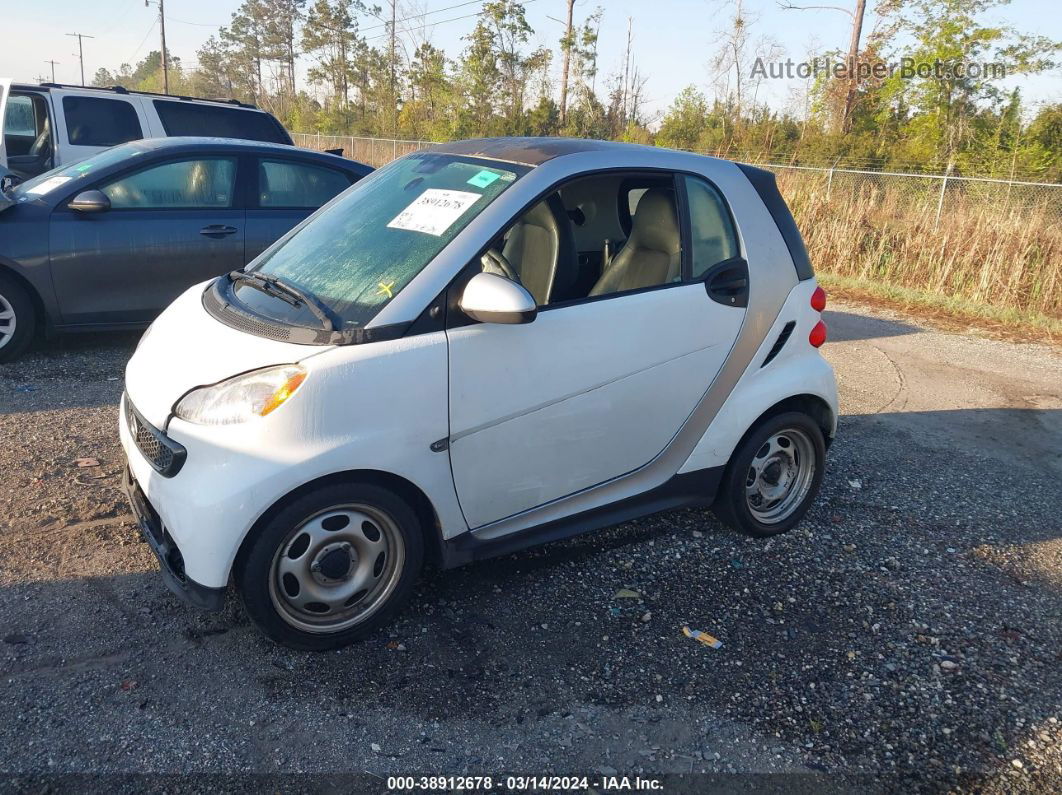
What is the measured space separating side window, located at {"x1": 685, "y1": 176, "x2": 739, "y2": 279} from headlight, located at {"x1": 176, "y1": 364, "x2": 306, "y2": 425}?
181 centimetres

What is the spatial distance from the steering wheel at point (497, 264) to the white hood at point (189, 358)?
723 millimetres

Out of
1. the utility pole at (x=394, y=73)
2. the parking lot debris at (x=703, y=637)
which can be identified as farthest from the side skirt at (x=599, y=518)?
the utility pole at (x=394, y=73)

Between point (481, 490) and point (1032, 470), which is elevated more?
point (481, 490)

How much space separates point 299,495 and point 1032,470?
4.82 metres

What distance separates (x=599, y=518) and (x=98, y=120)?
8895 millimetres

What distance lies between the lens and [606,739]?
272 cm

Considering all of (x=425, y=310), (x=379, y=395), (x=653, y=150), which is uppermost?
(x=653, y=150)

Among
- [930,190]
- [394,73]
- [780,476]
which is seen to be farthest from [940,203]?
[394,73]

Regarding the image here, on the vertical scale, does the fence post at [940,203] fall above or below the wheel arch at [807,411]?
above

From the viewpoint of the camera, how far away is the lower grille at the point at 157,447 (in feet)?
9.25

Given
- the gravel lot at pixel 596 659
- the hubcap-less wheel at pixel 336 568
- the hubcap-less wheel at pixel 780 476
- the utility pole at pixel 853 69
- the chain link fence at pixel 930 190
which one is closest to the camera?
the gravel lot at pixel 596 659

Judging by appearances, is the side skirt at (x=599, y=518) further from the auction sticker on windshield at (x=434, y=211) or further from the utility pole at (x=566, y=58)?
the utility pole at (x=566, y=58)

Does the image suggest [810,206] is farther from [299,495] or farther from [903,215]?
[299,495]

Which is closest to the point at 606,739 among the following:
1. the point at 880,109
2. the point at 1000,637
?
the point at 1000,637
